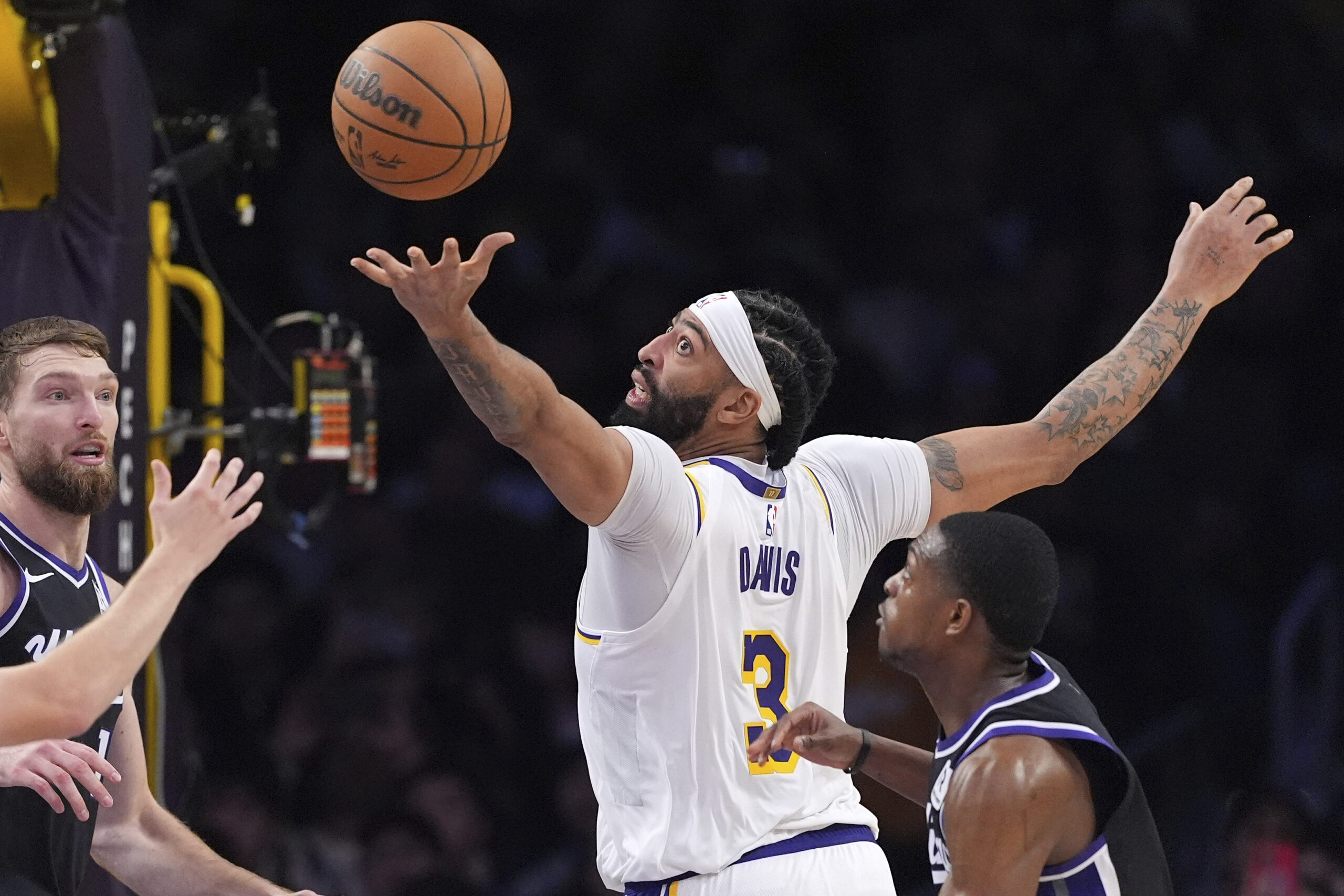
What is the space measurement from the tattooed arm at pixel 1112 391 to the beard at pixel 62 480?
174 centimetres

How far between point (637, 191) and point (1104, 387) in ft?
Answer: 13.2

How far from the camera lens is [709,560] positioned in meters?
2.78

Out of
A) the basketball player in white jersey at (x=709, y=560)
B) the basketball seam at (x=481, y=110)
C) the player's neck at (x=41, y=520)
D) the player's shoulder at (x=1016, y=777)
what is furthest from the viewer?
the basketball seam at (x=481, y=110)

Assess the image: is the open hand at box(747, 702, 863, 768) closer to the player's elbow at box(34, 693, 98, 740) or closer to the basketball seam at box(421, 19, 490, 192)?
the player's elbow at box(34, 693, 98, 740)

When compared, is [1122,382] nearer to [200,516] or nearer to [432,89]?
[432,89]

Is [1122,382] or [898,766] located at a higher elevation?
[1122,382]

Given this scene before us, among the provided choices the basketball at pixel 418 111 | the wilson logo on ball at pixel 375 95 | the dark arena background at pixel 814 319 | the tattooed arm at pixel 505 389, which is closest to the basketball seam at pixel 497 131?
the basketball at pixel 418 111

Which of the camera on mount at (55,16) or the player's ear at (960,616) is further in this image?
the camera on mount at (55,16)

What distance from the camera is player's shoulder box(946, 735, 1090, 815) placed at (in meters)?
2.15

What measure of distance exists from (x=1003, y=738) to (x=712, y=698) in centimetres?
68

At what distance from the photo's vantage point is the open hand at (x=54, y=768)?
2354 mm

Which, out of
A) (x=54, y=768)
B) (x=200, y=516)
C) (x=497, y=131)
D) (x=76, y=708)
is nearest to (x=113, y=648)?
(x=76, y=708)

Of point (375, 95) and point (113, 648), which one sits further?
point (375, 95)

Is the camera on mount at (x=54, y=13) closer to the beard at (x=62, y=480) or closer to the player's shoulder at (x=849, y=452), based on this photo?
the beard at (x=62, y=480)
